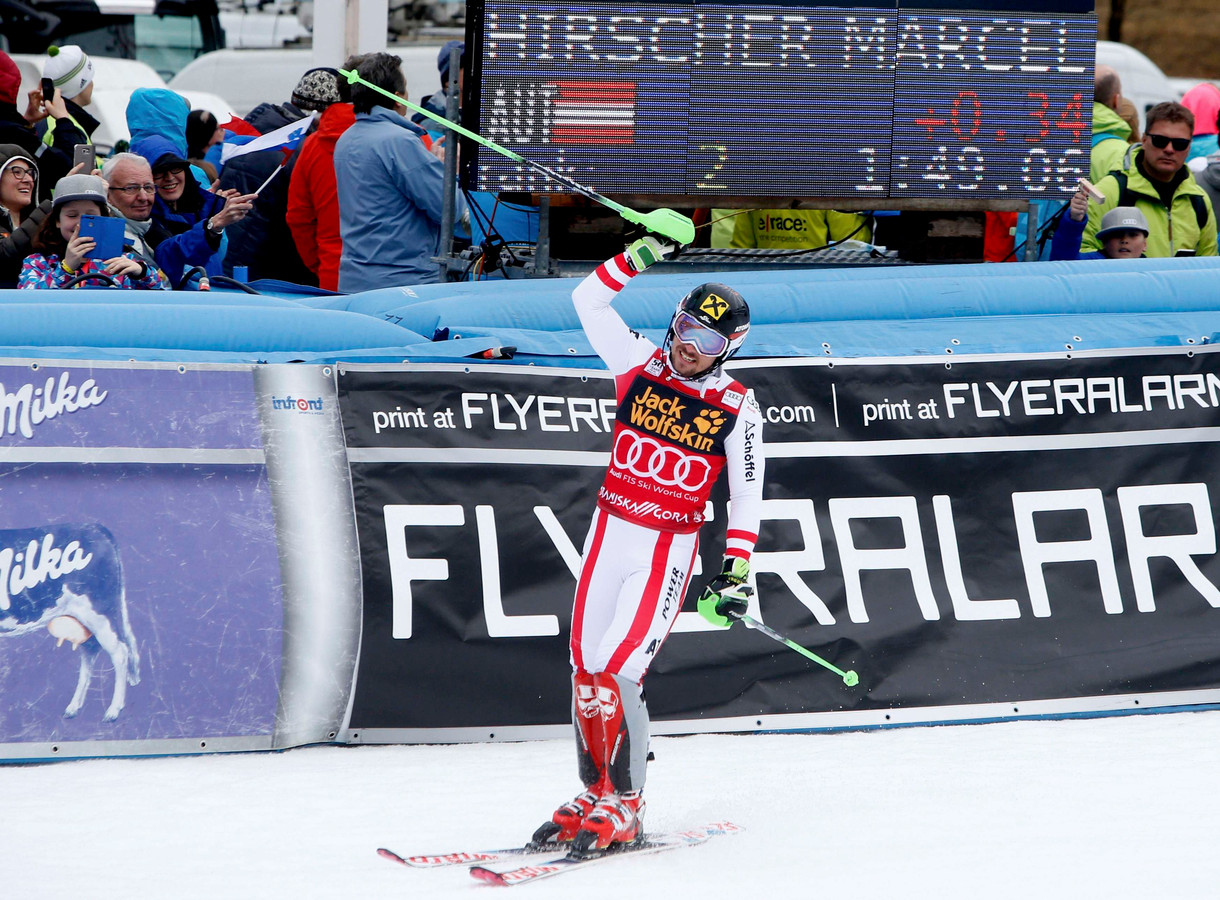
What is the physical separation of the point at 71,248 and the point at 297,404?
1499 millimetres

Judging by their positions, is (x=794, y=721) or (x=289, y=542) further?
(x=794, y=721)

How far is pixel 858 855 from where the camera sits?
4891 mm

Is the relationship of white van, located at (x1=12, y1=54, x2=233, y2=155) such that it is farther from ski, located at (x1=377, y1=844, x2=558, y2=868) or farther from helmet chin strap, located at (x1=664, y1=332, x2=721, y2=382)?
ski, located at (x1=377, y1=844, x2=558, y2=868)

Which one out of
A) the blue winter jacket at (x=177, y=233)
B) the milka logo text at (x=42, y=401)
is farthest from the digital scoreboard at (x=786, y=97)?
the milka logo text at (x=42, y=401)

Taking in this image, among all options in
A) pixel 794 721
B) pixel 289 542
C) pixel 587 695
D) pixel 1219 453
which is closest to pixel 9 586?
pixel 289 542

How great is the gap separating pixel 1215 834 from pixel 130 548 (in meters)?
4.00

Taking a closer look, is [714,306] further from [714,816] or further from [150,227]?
[150,227]

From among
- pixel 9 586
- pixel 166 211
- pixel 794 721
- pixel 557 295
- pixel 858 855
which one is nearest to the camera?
pixel 858 855

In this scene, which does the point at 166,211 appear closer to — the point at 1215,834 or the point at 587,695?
the point at 587,695

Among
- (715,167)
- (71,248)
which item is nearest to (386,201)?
(715,167)

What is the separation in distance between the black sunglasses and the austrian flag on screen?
2.91 m

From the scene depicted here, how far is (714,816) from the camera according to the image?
5320 mm

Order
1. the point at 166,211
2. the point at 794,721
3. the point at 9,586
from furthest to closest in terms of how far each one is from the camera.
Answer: the point at 166,211 → the point at 794,721 → the point at 9,586

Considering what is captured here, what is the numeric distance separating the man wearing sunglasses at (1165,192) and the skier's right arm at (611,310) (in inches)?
162
